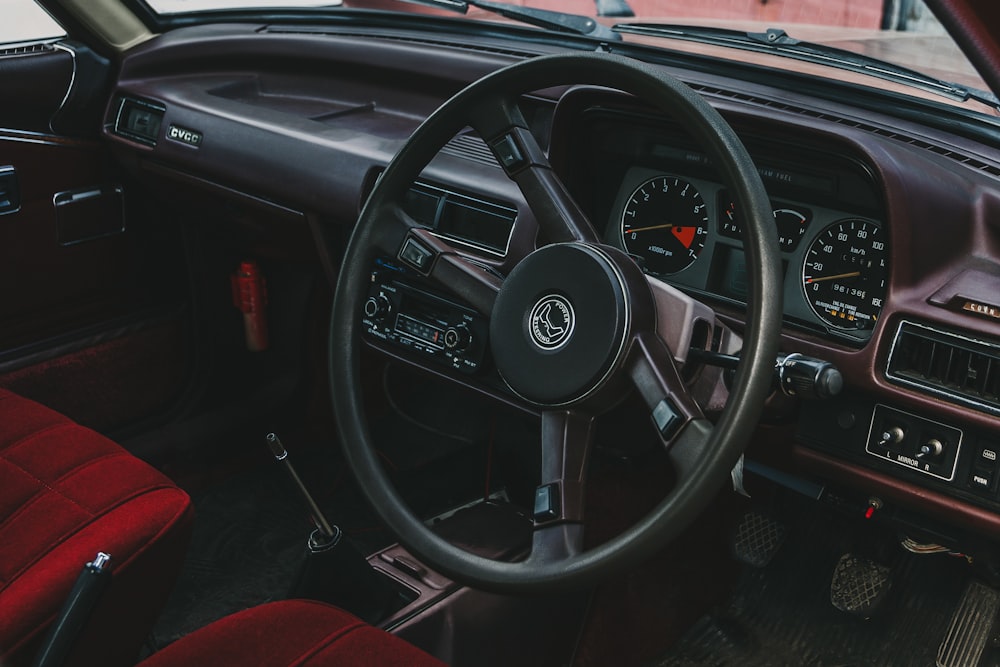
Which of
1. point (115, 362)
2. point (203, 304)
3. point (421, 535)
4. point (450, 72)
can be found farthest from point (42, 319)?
point (421, 535)

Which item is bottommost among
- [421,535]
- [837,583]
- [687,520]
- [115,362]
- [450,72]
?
[837,583]

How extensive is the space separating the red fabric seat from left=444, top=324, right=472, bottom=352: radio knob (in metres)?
0.48

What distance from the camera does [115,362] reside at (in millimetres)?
2354

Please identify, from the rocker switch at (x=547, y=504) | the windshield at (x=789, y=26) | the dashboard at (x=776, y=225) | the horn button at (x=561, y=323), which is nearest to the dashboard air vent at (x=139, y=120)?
the windshield at (x=789, y=26)

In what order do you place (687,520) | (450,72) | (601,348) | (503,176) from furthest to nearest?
(450,72), (503,176), (601,348), (687,520)

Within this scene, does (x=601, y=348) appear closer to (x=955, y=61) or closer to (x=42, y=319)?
(x=955, y=61)

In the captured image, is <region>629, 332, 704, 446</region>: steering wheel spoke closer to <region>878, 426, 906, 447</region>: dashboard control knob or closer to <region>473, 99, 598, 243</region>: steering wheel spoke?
<region>473, 99, 598, 243</region>: steering wheel spoke

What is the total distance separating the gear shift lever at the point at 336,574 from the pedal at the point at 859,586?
0.90 meters

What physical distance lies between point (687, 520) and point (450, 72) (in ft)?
3.93

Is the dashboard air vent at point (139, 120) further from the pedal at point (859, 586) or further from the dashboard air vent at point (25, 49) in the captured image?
the pedal at point (859, 586)

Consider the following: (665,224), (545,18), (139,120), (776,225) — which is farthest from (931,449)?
(139,120)

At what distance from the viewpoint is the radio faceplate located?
1653 mm

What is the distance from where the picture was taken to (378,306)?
1.77 m

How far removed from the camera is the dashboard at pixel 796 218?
1.31 meters
